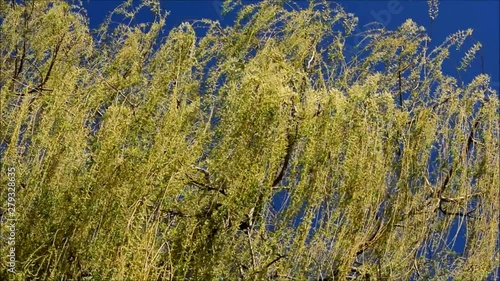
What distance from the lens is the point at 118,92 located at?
3.98 m

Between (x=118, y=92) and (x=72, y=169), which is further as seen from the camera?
(x=118, y=92)

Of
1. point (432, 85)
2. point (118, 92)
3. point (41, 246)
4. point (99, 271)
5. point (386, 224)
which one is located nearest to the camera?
point (99, 271)

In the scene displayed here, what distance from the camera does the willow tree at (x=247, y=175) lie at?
3.37 metres

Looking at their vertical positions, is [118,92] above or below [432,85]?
below

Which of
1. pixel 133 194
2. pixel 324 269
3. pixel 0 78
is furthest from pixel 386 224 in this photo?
pixel 0 78

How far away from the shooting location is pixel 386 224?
12.2 feet

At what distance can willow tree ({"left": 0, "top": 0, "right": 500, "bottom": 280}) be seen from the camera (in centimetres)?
337

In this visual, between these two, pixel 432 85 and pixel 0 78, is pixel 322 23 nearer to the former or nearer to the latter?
pixel 432 85

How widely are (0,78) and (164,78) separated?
1.31 metres

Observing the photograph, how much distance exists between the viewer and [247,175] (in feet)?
11.0

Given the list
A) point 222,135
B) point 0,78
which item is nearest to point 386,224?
point 222,135

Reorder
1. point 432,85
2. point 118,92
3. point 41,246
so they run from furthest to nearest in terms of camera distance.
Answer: point 432,85 < point 118,92 < point 41,246

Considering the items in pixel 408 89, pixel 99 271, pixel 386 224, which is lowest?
pixel 99 271

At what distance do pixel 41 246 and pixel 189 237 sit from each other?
26.2 inches
